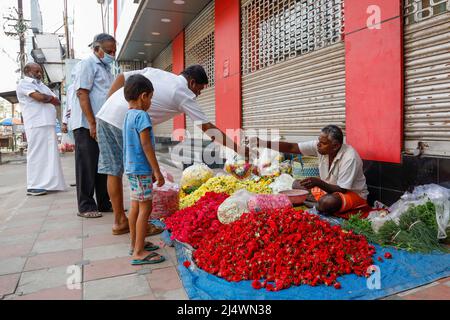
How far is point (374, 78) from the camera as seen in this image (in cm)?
404

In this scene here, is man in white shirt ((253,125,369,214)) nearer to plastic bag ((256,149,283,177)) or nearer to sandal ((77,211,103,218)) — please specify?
plastic bag ((256,149,283,177))

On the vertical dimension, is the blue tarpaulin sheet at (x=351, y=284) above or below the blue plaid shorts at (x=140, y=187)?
below

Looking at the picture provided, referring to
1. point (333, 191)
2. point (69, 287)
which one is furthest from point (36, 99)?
point (333, 191)

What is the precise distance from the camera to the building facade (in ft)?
11.7

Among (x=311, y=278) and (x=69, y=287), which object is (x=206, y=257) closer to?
(x=311, y=278)

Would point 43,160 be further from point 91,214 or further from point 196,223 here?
point 196,223

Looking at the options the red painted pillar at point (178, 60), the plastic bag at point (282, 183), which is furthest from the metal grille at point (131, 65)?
the plastic bag at point (282, 183)

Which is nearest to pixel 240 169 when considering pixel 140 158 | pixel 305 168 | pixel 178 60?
pixel 305 168

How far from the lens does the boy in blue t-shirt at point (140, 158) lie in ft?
9.21

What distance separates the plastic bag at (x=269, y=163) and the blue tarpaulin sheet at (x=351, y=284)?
2468mm

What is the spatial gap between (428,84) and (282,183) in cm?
192

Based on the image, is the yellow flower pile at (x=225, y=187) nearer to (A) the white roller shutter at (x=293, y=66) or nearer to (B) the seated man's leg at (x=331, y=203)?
(B) the seated man's leg at (x=331, y=203)

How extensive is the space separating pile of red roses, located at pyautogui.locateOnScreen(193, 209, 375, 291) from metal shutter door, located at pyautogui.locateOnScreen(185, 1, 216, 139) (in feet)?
20.7
